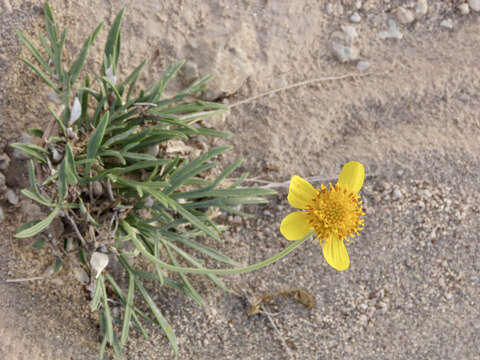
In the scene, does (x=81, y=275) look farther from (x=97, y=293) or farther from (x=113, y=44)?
(x=113, y=44)

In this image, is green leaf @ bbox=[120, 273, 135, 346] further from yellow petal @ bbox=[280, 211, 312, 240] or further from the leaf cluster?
yellow petal @ bbox=[280, 211, 312, 240]

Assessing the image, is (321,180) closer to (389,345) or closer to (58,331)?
(389,345)

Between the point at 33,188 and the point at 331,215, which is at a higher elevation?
the point at 33,188

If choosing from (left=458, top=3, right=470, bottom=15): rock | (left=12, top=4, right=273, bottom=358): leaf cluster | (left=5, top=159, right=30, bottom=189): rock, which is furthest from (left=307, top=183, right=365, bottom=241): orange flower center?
(left=458, top=3, right=470, bottom=15): rock

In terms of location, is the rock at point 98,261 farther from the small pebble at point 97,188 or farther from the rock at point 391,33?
the rock at point 391,33

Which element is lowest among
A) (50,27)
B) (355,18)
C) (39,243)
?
(39,243)

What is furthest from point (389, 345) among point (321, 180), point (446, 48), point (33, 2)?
point (33, 2)

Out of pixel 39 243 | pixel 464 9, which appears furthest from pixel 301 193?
pixel 464 9
